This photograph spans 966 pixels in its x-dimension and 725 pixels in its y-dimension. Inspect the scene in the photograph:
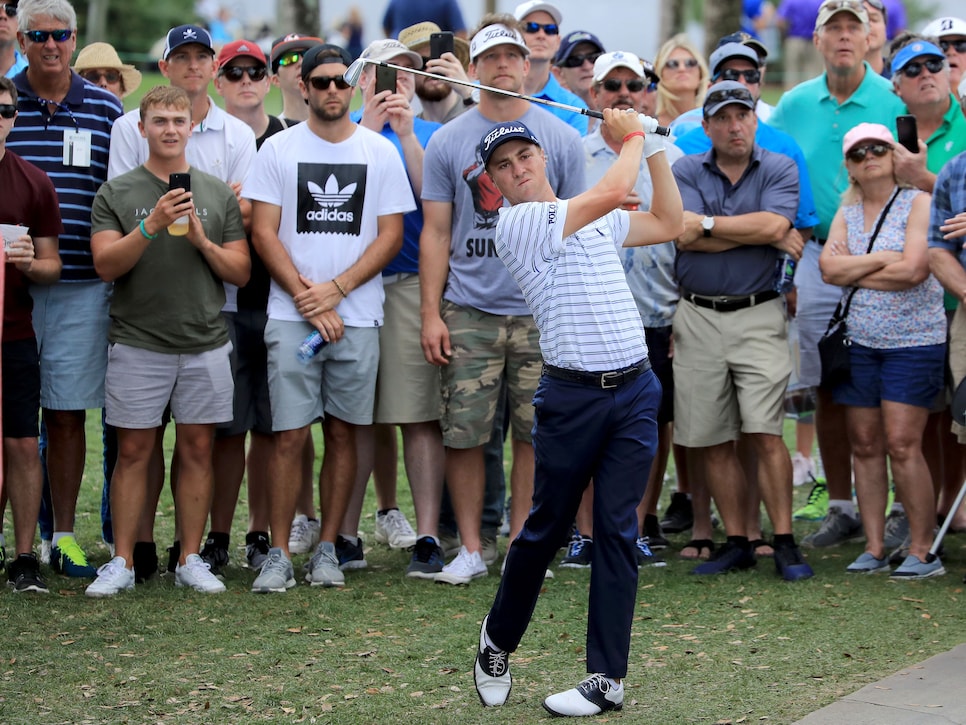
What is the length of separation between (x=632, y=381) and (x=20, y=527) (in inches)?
138

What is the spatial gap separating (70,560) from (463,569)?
6.82ft

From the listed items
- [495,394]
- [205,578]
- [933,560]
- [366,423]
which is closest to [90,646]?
[205,578]

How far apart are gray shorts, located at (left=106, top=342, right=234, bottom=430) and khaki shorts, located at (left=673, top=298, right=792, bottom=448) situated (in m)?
2.46

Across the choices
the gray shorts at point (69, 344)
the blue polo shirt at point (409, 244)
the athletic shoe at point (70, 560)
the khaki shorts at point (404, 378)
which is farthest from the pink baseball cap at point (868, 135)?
the athletic shoe at point (70, 560)

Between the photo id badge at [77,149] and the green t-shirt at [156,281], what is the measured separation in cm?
37

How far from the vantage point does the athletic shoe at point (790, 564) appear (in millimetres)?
7160

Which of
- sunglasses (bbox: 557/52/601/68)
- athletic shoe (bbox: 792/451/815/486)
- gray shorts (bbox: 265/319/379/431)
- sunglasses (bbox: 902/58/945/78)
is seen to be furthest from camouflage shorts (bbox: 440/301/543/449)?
athletic shoe (bbox: 792/451/815/486)

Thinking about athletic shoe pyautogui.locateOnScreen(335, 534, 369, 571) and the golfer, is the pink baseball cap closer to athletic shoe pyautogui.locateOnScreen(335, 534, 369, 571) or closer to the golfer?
the golfer

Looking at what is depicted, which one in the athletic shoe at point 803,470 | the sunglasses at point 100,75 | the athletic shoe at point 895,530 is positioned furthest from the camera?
the athletic shoe at point 803,470

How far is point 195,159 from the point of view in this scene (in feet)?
24.4

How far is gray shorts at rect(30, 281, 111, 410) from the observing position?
712 centimetres

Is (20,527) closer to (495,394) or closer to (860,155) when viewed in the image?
(495,394)

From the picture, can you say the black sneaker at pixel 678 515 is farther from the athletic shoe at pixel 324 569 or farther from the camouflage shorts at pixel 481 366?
the athletic shoe at pixel 324 569

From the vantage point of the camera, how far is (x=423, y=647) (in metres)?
5.99
